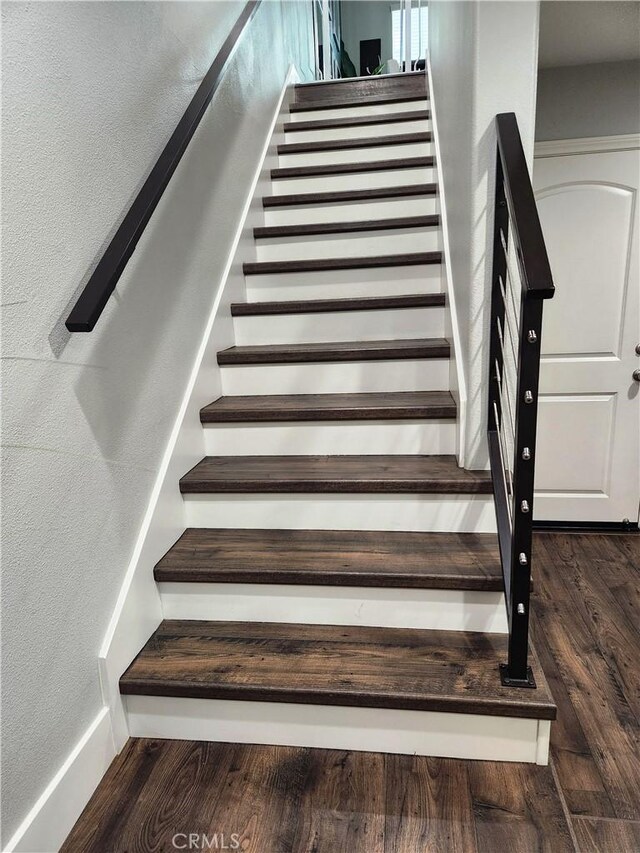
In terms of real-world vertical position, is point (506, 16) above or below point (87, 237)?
above

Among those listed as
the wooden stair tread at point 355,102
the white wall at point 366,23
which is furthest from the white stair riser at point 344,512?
the white wall at point 366,23

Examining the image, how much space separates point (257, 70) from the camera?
2.80 meters

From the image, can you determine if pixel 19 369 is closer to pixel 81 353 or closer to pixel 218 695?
pixel 81 353

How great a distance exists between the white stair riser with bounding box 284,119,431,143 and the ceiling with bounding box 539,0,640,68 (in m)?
0.69

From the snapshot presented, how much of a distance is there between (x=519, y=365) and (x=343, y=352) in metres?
0.96

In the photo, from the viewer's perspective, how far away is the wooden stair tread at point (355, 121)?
3.05 meters

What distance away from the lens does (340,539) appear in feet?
5.44

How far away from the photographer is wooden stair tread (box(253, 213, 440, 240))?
2441mm

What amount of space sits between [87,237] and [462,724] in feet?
4.46

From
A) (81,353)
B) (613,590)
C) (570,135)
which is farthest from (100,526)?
(570,135)

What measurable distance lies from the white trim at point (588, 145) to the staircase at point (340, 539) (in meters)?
0.67

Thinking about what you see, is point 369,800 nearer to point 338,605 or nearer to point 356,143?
point 338,605

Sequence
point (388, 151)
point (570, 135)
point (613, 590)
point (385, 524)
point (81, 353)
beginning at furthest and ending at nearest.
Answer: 1. point (388, 151)
2. point (570, 135)
3. point (613, 590)
4. point (385, 524)
5. point (81, 353)

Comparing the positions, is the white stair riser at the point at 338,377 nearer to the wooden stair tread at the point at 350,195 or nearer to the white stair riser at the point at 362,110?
the wooden stair tread at the point at 350,195
